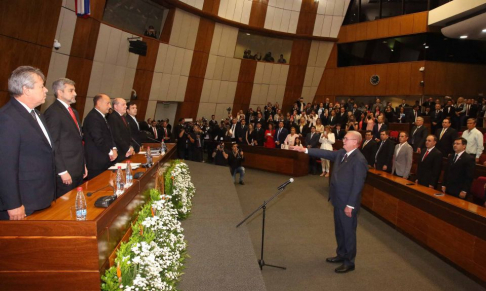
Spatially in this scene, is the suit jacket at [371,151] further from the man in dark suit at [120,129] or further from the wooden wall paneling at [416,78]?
the wooden wall paneling at [416,78]

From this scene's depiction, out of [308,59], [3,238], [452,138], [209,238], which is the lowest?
[209,238]

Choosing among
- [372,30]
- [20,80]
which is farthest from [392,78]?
[20,80]

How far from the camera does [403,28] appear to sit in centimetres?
1419

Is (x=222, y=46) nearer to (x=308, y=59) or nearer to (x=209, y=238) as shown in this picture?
(x=308, y=59)

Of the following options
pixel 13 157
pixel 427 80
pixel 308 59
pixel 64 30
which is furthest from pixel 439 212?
pixel 308 59

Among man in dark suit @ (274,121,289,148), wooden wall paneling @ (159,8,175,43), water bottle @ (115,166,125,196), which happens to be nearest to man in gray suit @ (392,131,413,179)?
man in dark suit @ (274,121,289,148)

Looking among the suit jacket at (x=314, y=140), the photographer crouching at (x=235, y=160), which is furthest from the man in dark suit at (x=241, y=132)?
the photographer crouching at (x=235, y=160)

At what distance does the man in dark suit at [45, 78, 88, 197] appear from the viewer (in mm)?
3150

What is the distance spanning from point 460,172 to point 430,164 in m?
0.56

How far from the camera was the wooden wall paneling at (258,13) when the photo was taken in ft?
47.3

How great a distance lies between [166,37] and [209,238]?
9.86 m

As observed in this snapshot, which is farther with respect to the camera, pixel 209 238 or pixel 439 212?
pixel 439 212

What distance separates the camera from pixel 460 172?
4.81 metres

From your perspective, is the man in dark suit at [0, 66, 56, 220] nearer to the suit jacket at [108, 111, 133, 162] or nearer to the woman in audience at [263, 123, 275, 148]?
the suit jacket at [108, 111, 133, 162]
